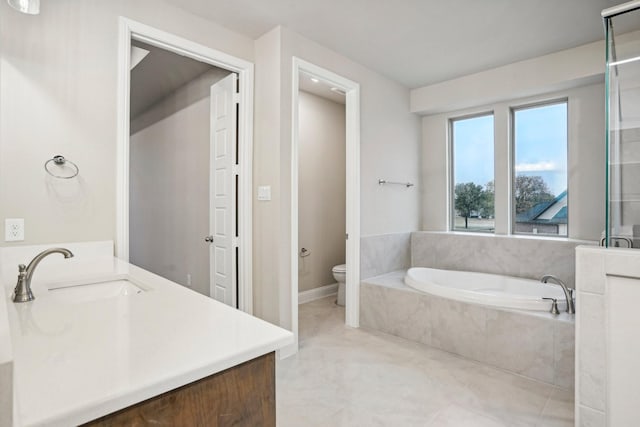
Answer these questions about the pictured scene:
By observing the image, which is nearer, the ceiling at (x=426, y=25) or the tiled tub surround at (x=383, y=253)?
the ceiling at (x=426, y=25)

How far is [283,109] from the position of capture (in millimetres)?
2619

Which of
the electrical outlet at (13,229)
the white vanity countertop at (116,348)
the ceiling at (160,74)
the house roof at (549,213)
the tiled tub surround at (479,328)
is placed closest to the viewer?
the white vanity countertop at (116,348)

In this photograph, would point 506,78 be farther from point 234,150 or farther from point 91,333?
point 91,333

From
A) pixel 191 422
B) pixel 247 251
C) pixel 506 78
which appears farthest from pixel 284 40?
pixel 191 422

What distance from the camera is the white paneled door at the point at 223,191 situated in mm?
2852

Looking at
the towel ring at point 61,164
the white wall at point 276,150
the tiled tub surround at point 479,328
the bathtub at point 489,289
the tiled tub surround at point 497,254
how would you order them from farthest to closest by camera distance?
the tiled tub surround at point 497,254 → the white wall at point 276,150 → the bathtub at point 489,289 → the tiled tub surround at point 479,328 → the towel ring at point 61,164

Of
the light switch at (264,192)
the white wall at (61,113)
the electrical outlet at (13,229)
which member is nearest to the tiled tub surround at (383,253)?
the light switch at (264,192)

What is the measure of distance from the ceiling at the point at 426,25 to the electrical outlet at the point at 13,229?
163 cm

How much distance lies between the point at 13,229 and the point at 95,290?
2.10 feet

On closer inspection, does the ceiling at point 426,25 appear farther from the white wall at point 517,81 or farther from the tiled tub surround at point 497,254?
the tiled tub surround at point 497,254

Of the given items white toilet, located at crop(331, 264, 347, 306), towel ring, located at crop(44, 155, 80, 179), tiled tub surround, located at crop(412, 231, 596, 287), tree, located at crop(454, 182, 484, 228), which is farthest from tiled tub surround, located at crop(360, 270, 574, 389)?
towel ring, located at crop(44, 155, 80, 179)

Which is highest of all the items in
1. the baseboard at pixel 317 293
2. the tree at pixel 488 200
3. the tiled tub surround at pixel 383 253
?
the tree at pixel 488 200

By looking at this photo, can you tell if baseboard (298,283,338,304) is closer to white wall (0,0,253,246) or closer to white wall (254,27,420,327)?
white wall (254,27,420,327)

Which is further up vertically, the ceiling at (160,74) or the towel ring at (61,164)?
the ceiling at (160,74)
